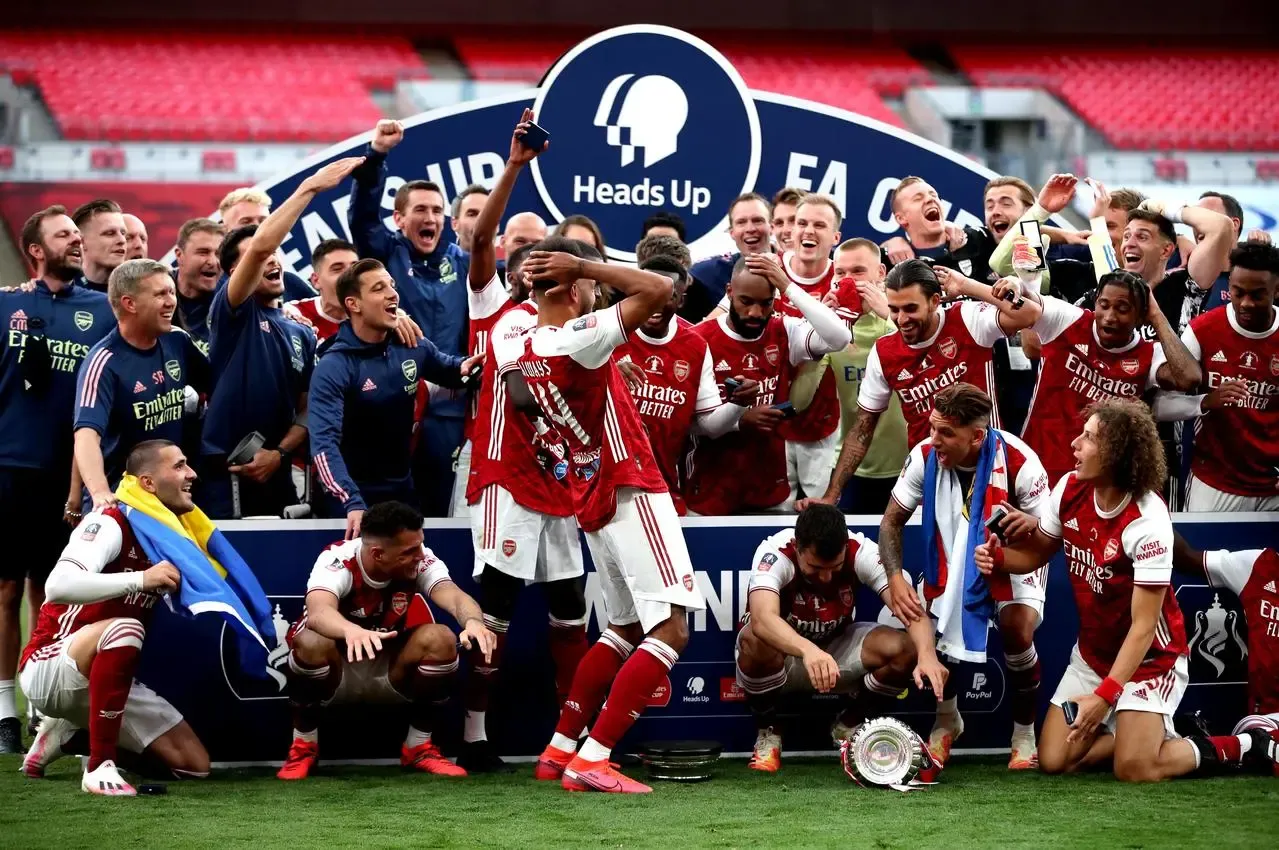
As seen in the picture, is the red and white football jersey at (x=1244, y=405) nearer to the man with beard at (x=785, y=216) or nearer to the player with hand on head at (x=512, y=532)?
the man with beard at (x=785, y=216)

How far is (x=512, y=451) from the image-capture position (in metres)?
6.12

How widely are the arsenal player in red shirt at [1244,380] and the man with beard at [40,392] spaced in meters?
4.90

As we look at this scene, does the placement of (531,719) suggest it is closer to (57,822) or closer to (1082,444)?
(57,822)

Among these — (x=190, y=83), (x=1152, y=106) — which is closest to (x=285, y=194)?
(x=190, y=83)

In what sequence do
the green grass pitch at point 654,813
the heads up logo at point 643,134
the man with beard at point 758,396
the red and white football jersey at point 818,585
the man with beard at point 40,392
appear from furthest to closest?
the heads up logo at point 643,134
the man with beard at point 758,396
the man with beard at point 40,392
the red and white football jersey at point 818,585
the green grass pitch at point 654,813

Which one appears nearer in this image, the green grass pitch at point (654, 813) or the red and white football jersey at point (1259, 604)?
the green grass pitch at point (654, 813)

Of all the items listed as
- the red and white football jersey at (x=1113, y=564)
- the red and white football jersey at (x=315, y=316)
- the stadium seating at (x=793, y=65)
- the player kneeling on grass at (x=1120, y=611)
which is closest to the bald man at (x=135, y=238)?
the red and white football jersey at (x=315, y=316)

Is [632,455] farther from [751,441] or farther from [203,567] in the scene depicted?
[203,567]

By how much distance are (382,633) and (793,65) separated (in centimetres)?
1809

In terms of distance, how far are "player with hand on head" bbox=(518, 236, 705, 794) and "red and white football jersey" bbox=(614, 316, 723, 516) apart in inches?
33.4

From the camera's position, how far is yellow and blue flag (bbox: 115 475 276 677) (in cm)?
568

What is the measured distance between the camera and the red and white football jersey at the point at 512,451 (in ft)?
19.8

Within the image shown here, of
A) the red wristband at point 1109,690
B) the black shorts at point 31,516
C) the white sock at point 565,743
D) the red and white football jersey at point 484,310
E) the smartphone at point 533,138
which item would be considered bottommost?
the white sock at point 565,743

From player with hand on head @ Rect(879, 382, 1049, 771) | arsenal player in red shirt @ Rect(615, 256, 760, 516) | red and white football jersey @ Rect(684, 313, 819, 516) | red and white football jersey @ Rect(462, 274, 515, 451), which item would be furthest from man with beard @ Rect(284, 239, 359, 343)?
player with hand on head @ Rect(879, 382, 1049, 771)
